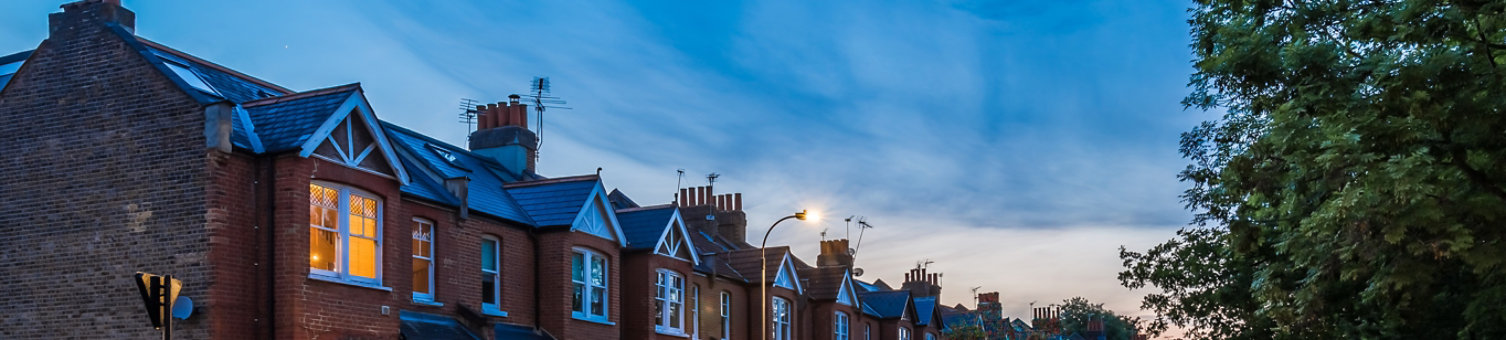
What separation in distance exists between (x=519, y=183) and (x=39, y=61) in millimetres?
12405

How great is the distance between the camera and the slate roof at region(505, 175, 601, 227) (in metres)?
31.0

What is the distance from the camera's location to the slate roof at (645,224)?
3469 centimetres

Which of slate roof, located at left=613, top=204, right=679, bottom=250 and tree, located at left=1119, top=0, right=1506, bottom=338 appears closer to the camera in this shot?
tree, located at left=1119, top=0, right=1506, bottom=338

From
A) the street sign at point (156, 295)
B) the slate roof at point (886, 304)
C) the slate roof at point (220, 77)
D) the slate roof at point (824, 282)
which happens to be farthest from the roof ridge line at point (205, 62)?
the slate roof at point (886, 304)

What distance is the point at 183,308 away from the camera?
20.3 m

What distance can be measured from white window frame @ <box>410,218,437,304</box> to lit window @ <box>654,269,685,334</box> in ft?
29.5

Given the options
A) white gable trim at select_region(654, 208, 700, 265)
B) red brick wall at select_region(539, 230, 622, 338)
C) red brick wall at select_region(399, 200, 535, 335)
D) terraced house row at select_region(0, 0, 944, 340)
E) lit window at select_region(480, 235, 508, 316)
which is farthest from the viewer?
white gable trim at select_region(654, 208, 700, 265)

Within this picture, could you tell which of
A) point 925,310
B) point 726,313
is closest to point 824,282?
point 726,313

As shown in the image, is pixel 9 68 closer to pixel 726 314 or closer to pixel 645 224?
pixel 645 224

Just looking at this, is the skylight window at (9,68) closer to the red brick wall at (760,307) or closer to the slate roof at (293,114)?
the slate roof at (293,114)

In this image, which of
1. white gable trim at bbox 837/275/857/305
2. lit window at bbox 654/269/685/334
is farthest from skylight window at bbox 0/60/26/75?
white gable trim at bbox 837/275/857/305

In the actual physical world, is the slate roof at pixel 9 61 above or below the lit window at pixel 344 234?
above

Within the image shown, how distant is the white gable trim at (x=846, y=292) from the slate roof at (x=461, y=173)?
1764 centimetres

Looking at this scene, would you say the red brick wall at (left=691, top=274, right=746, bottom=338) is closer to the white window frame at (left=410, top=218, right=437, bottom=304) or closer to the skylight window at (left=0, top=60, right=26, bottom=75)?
the white window frame at (left=410, top=218, right=437, bottom=304)
